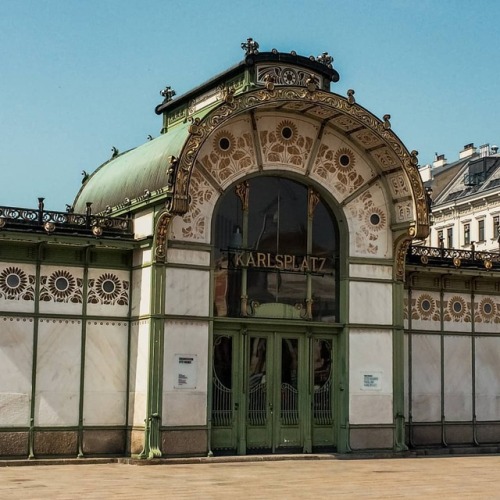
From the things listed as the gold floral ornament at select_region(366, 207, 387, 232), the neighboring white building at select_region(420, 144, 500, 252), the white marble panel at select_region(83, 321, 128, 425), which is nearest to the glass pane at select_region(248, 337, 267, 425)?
the white marble panel at select_region(83, 321, 128, 425)

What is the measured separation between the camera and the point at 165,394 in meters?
25.1

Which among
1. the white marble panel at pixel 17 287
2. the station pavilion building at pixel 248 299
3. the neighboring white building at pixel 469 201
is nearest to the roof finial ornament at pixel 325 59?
the station pavilion building at pixel 248 299

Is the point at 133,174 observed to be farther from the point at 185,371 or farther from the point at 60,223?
the point at 185,371

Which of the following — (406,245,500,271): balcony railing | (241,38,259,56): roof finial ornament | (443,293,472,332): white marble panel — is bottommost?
(443,293,472,332): white marble panel

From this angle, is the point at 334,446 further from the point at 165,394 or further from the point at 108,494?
the point at 108,494

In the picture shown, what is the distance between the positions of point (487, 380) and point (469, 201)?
38982 millimetres

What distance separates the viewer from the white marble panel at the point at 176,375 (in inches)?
992

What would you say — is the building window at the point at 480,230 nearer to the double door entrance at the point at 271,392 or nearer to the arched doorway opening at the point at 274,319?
the arched doorway opening at the point at 274,319

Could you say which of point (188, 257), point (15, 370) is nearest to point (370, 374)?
point (188, 257)

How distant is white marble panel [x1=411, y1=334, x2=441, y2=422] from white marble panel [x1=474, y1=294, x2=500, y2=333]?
5.65 ft

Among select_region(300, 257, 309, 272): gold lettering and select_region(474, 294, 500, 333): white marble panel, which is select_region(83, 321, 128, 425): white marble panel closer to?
select_region(300, 257, 309, 272): gold lettering

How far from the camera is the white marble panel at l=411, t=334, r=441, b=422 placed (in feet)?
97.7

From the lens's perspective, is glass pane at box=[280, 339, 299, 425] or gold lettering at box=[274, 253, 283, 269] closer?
glass pane at box=[280, 339, 299, 425]

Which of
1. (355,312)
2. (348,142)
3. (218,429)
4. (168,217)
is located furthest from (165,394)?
(348,142)
